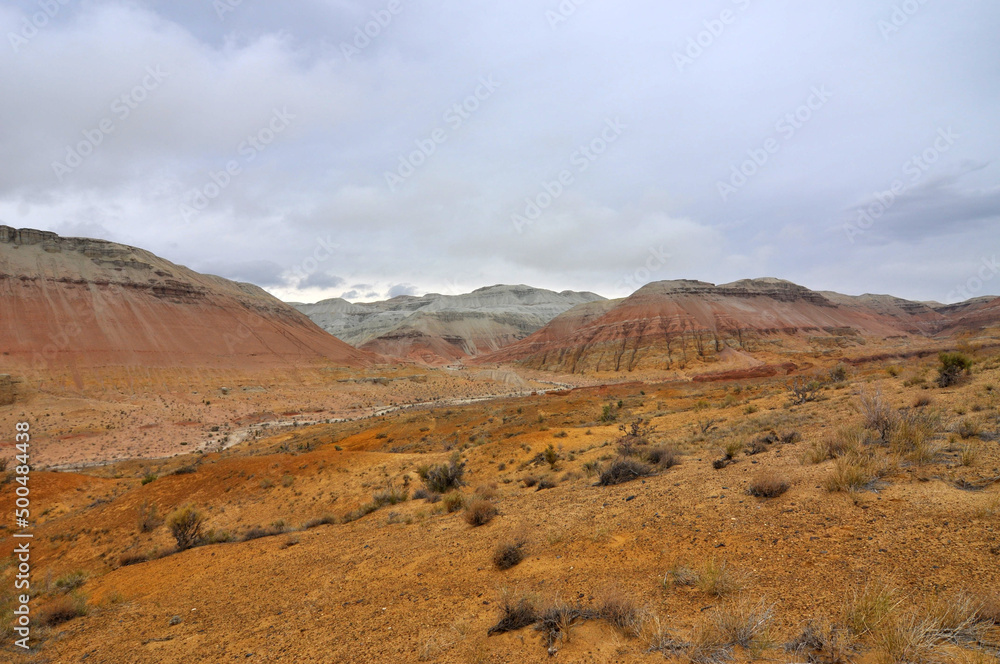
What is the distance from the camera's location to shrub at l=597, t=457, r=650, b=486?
8922mm

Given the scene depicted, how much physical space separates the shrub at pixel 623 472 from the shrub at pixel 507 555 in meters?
3.41

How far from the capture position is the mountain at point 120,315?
173 ft

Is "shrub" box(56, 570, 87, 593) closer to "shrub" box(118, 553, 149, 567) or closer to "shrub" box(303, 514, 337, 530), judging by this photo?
"shrub" box(118, 553, 149, 567)

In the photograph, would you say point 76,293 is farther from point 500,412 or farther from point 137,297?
point 500,412

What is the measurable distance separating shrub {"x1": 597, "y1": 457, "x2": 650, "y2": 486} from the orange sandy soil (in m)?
0.52

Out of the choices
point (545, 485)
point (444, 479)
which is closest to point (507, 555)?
point (545, 485)

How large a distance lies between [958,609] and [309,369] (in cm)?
7175

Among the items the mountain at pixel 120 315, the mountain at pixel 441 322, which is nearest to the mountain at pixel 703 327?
the mountain at pixel 441 322

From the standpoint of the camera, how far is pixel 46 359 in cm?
4900

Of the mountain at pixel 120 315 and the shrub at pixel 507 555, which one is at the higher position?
the mountain at pixel 120 315

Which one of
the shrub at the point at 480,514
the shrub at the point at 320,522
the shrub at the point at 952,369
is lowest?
the shrub at the point at 320,522

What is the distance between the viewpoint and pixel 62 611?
6984mm

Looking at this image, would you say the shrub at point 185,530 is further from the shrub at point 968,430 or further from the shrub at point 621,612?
the shrub at point 968,430

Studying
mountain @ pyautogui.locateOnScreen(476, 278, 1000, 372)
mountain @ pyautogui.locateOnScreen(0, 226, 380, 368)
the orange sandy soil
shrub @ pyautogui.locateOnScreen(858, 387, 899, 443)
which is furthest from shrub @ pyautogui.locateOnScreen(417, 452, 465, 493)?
mountain @ pyautogui.locateOnScreen(0, 226, 380, 368)
